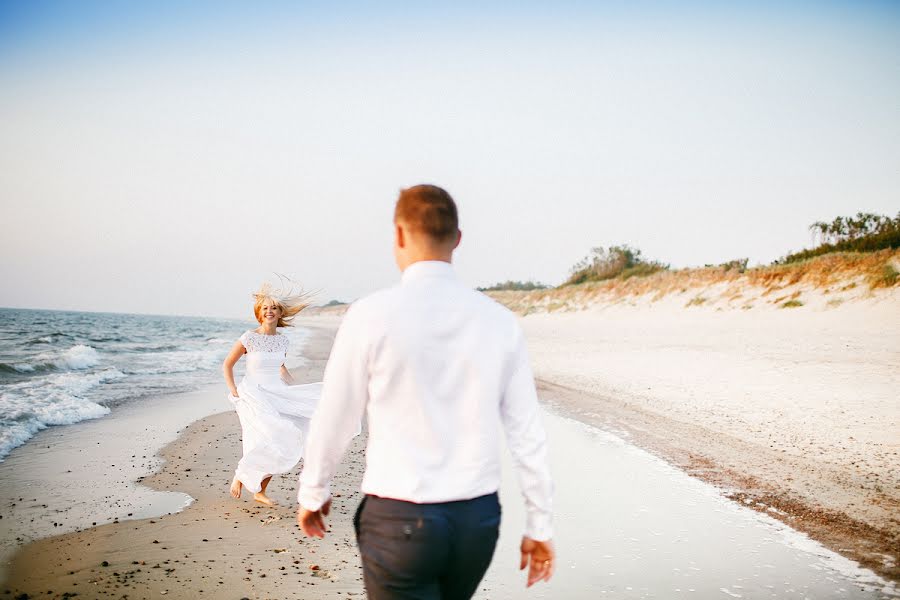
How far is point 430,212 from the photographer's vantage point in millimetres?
1952

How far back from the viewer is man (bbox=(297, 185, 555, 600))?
1765mm

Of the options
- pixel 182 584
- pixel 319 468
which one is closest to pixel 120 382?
pixel 182 584

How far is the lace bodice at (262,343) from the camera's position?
6.09 metres

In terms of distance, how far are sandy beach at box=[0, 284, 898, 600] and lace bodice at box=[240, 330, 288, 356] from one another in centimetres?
145

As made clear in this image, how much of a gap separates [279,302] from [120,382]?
11382mm

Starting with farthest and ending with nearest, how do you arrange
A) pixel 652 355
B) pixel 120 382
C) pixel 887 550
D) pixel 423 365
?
1. pixel 652 355
2. pixel 120 382
3. pixel 887 550
4. pixel 423 365

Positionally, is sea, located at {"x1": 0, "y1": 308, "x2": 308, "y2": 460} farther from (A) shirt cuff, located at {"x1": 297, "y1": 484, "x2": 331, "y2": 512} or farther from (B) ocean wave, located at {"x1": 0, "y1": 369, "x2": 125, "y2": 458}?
(A) shirt cuff, located at {"x1": 297, "y1": 484, "x2": 331, "y2": 512}

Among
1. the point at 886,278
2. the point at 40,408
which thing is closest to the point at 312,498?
the point at 40,408

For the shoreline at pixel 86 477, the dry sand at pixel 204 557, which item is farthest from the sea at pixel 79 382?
the dry sand at pixel 204 557

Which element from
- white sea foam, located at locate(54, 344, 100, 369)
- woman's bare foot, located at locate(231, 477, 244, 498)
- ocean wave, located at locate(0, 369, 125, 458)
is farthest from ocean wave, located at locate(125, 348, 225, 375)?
woman's bare foot, located at locate(231, 477, 244, 498)

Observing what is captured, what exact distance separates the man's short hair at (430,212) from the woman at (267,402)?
159 inches

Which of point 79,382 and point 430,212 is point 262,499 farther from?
point 79,382

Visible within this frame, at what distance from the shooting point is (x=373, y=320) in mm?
1778

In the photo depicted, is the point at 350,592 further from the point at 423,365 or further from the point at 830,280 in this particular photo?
the point at 830,280
